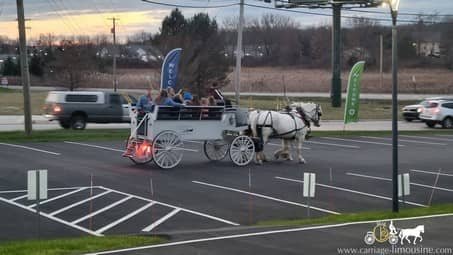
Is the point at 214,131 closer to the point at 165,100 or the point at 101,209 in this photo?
the point at 165,100

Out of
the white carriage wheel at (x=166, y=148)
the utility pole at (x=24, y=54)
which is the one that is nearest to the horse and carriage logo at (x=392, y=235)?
the white carriage wheel at (x=166, y=148)

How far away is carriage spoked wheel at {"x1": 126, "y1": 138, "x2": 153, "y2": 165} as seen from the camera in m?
20.7

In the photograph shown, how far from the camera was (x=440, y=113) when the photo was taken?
4281 centimetres

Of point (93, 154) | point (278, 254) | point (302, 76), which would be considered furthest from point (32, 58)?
point (278, 254)

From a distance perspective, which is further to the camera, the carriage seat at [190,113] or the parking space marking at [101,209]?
the carriage seat at [190,113]

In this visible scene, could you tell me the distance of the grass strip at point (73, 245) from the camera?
395 inches

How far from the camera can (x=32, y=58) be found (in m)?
112

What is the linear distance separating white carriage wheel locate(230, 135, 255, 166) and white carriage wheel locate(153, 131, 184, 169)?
1.75 metres

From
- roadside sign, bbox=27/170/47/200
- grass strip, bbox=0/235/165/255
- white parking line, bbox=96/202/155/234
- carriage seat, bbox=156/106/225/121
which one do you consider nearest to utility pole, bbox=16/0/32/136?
carriage seat, bbox=156/106/225/121

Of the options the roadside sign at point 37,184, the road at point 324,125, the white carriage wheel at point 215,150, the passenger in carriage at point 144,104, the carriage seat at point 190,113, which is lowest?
the road at point 324,125

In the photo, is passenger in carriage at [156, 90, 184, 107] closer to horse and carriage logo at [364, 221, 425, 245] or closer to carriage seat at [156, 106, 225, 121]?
carriage seat at [156, 106, 225, 121]

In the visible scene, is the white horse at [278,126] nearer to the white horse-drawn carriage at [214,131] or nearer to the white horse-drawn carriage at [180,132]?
the white horse-drawn carriage at [214,131]

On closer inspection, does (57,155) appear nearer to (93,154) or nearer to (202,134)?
(93,154)

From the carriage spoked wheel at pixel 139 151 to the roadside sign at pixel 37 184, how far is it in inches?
339
